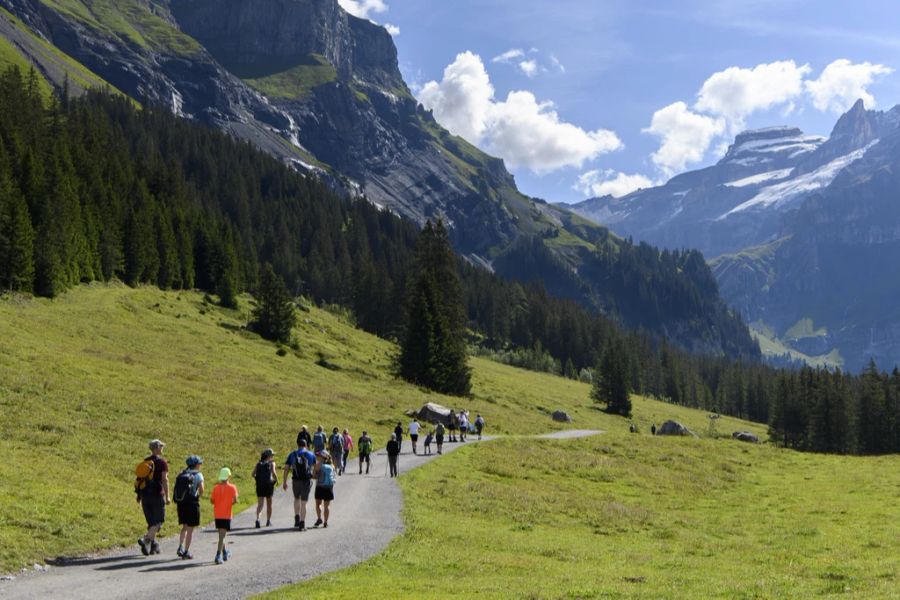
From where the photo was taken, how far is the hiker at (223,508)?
18.2 metres

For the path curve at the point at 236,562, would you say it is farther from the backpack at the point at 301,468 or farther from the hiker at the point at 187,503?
the backpack at the point at 301,468

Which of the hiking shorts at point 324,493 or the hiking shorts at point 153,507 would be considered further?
the hiking shorts at point 324,493

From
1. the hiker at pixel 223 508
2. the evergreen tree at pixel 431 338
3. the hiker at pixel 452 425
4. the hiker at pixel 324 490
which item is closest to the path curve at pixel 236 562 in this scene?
the hiker at pixel 223 508

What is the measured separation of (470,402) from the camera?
76.8 m

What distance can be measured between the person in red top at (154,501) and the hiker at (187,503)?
17.6 inches

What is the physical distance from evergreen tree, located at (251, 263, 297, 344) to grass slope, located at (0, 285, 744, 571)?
116 inches

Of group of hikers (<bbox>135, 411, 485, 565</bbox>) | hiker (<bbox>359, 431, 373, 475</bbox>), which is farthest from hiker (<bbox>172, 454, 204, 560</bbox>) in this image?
hiker (<bbox>359, 431, 373, 475</bbox>)

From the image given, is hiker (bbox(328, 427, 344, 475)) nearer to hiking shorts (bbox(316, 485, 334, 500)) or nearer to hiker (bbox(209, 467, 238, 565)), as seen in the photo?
hiking shorts (bbox(316, 485, 334, 500))

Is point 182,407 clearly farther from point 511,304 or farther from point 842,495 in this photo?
point 511,304

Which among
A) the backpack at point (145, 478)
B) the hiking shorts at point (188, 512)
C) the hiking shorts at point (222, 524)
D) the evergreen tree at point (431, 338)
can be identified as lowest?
the hiking shorts at point (222, 524)

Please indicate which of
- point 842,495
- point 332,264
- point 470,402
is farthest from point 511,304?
point 842,495

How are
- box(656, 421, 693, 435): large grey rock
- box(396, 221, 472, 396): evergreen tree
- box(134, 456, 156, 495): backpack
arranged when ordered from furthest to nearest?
box(656, 421, 693, 435): large grey rock → box(396, 221, 472, 396): evergreen tree → box(134, 456, 156, 495): backpack

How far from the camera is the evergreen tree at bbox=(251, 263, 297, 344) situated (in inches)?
3371

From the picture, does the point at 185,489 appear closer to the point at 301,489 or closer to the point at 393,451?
the point at 301,489
